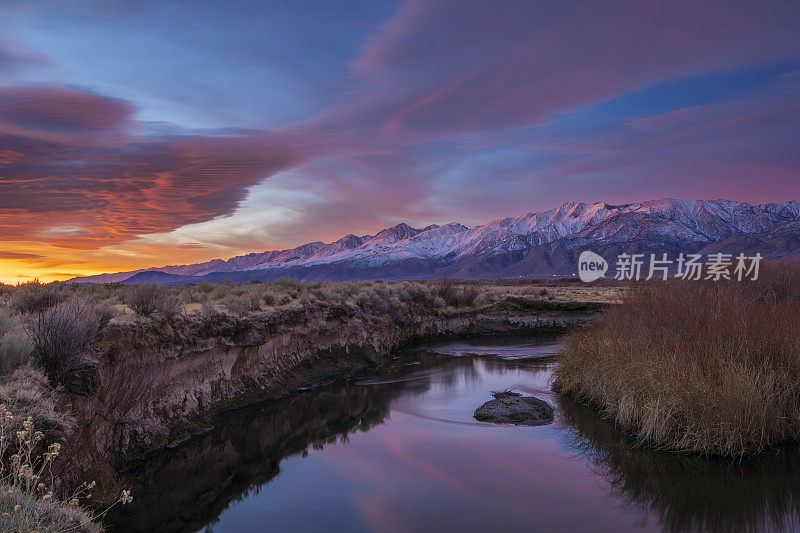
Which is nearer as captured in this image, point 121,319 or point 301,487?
point 301,487

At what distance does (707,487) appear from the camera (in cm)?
913

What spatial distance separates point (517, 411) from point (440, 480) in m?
4.65

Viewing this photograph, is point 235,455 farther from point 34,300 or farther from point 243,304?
point 34,300

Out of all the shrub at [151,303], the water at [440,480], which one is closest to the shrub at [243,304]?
the shrub at [151,303]

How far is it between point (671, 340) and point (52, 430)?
13072 mm

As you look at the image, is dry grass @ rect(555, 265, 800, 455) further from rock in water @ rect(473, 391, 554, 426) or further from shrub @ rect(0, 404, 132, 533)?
shrub @ rect(0, 404, 132, 533)

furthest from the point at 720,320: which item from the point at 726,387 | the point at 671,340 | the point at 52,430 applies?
the point at 52,430

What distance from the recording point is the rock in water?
1386 centimetres

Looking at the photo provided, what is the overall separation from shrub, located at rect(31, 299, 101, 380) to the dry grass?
41.4 feet

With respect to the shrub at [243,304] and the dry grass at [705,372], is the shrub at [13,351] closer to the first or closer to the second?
the shrub at [243,304]

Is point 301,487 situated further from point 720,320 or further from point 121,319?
point 720,320

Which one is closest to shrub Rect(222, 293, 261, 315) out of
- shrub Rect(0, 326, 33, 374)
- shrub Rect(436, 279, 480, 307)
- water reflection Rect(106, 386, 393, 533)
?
water reflection Rect(106, 386, 393, 533)

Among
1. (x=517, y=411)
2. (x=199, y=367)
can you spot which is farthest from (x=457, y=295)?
(x=199, y=367)

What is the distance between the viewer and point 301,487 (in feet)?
34.1
